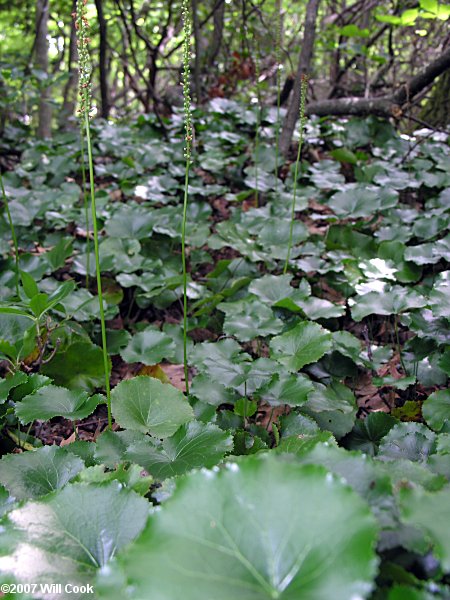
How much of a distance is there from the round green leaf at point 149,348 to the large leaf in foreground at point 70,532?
2.87 feet

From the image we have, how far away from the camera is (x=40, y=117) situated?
4684 mm

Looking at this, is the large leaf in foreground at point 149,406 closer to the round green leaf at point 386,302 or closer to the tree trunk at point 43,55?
the round green leaf at point 386,302

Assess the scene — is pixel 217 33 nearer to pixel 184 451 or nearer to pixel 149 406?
pixel 149 406

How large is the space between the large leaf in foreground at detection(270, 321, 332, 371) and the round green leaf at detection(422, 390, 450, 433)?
0.30 meters

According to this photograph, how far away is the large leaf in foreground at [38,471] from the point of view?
1.04 meters

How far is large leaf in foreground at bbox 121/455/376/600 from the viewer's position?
492mm

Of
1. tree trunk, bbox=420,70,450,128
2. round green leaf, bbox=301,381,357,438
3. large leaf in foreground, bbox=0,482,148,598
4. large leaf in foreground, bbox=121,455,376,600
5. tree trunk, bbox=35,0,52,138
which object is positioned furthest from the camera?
tree trunk, bbox=35,0,52,138

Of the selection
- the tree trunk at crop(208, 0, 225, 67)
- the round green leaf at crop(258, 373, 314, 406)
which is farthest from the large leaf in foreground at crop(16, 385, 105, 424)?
the tree trunk at crop(208, 0, 225, 67)

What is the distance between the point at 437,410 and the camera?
1255mm

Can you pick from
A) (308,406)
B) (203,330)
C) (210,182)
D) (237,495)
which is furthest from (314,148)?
(237,495)

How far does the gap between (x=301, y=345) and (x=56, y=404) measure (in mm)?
712

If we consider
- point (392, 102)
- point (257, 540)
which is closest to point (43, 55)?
point (392, 102)

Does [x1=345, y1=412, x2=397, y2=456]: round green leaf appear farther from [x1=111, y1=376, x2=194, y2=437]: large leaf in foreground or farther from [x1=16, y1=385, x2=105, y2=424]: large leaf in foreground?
[x1=16, y1=385, x2=105, y2=424]: large leaf in foreground

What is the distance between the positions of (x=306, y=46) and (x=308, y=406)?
2010 millimetres
